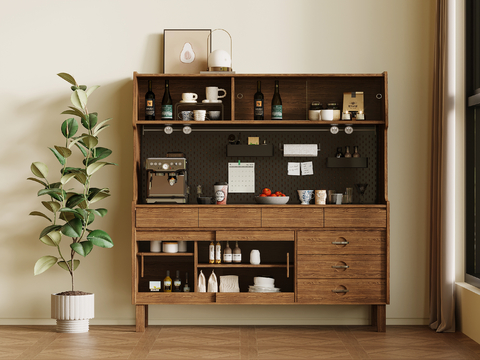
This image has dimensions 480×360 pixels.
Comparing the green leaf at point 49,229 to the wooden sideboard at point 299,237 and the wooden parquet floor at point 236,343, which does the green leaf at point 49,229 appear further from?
the wooden parquet floor at point 236,343

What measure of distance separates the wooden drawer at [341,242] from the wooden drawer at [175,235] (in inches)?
28.3

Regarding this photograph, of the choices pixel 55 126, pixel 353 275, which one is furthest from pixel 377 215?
pixel 55 126

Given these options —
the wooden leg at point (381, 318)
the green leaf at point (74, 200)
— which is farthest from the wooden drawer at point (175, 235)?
the wooden leg at point (381, 318)

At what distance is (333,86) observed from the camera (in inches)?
163

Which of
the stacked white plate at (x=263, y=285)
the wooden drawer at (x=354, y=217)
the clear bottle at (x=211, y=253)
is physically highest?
the wooden drawer at (x=354, y=217)

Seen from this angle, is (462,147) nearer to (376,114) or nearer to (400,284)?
(376,114)

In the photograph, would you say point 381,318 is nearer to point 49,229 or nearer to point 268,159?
point 268,159

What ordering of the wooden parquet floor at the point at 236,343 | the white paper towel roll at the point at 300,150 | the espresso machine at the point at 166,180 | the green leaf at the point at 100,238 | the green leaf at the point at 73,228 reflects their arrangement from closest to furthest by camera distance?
the wooden parquet floor at the point at 236,343, the green leaf at the point at 73,228, the green leaf at the point at 100,238, the espresso machine at the point at 166,180, the white paper towel roll at the point at 300,150

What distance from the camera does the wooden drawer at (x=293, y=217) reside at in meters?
3.75

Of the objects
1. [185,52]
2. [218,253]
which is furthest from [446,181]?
[185,52]

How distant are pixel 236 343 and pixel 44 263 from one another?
1.61 meters

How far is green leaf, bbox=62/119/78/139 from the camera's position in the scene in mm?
3736

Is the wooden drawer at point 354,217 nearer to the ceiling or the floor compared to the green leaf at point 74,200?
nearer to the floor

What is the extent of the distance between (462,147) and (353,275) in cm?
132
